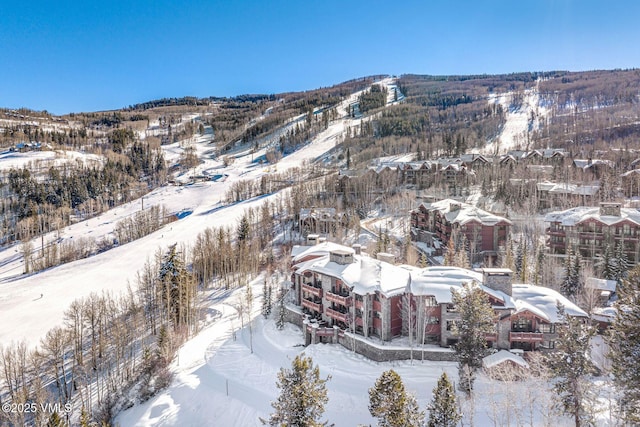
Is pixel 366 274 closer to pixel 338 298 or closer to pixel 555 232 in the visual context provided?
pixel 338 298

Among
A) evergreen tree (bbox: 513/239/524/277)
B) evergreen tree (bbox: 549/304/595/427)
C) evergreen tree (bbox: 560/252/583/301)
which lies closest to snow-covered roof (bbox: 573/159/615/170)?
evergreen tree (bbox: 513/239/524/277)

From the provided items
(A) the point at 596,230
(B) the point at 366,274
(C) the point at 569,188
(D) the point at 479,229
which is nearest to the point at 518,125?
(C) the point at 569,188

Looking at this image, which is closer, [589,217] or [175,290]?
[175,290]

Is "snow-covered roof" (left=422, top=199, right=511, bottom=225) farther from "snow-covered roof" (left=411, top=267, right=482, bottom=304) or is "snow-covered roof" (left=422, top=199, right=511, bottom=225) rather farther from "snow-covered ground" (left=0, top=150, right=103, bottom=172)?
"snow-covered ground" (left=0, top=150, right=103, bottom=172)

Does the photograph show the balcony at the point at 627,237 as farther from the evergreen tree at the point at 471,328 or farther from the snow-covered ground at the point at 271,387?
the evergreen tree at the point at 471,328

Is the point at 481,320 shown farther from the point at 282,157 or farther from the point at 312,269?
the point at 282,157

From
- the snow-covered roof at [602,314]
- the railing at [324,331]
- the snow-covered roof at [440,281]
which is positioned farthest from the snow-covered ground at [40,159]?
the snow-covered roof at [602,314]
